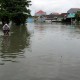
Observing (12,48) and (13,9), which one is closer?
(12,48)

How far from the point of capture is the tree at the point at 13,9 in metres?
53.9

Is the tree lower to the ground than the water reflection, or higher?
higher

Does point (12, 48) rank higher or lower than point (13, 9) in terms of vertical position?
lower

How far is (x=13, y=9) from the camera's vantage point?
56.9m

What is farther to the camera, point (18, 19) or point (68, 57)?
point (18, 19)

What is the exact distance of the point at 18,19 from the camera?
201ft

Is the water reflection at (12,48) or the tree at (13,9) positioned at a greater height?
the tree at (13,9)

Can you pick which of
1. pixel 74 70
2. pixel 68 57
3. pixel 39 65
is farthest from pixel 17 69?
pixel 68 57

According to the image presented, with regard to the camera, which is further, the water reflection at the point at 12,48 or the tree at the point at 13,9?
the tree at the point at 13,9

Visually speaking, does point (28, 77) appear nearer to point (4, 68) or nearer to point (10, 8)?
point (4, 68)

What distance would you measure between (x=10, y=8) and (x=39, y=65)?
46.3 metres

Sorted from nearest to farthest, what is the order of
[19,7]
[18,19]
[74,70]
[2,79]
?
[2,79] → [74,70] → [19,7] → [18,19]

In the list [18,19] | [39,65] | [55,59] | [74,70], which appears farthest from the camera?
[18,19]

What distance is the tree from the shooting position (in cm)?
5386
